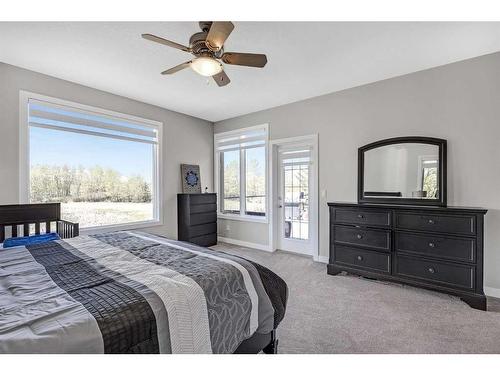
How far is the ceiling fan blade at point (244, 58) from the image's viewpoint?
2.04 m

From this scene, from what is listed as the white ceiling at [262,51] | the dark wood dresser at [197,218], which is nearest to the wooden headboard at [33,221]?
the white ceiling at [262,51]

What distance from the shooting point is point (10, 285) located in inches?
49.8

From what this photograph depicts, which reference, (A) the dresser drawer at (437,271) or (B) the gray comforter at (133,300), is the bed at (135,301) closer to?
(B) the gray comforter at (133,300)

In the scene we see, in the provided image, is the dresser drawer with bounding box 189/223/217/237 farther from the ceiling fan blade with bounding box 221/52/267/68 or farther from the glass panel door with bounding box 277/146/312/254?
the ceiling fan blade with bounding box 221/52/267/68

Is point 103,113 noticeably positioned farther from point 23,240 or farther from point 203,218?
point 203,218

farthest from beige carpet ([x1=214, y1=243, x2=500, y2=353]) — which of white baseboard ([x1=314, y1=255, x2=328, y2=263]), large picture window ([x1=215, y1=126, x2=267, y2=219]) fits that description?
large picture window ([x1=215, y1=126, x2=267, y2=219])

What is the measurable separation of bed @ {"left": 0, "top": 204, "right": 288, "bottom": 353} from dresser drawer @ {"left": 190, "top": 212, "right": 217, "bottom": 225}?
2584mm

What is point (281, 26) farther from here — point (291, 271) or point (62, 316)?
point (291, 271)

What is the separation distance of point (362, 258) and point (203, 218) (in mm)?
2802

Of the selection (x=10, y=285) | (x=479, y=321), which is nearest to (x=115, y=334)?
(x=10, y=285)

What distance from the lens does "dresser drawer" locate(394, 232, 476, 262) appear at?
2527 mm

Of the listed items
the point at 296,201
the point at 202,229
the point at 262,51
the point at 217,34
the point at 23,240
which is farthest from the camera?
the point at 202,229

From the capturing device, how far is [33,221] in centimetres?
299

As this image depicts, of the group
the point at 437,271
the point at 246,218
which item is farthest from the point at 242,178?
the point at 437,271
